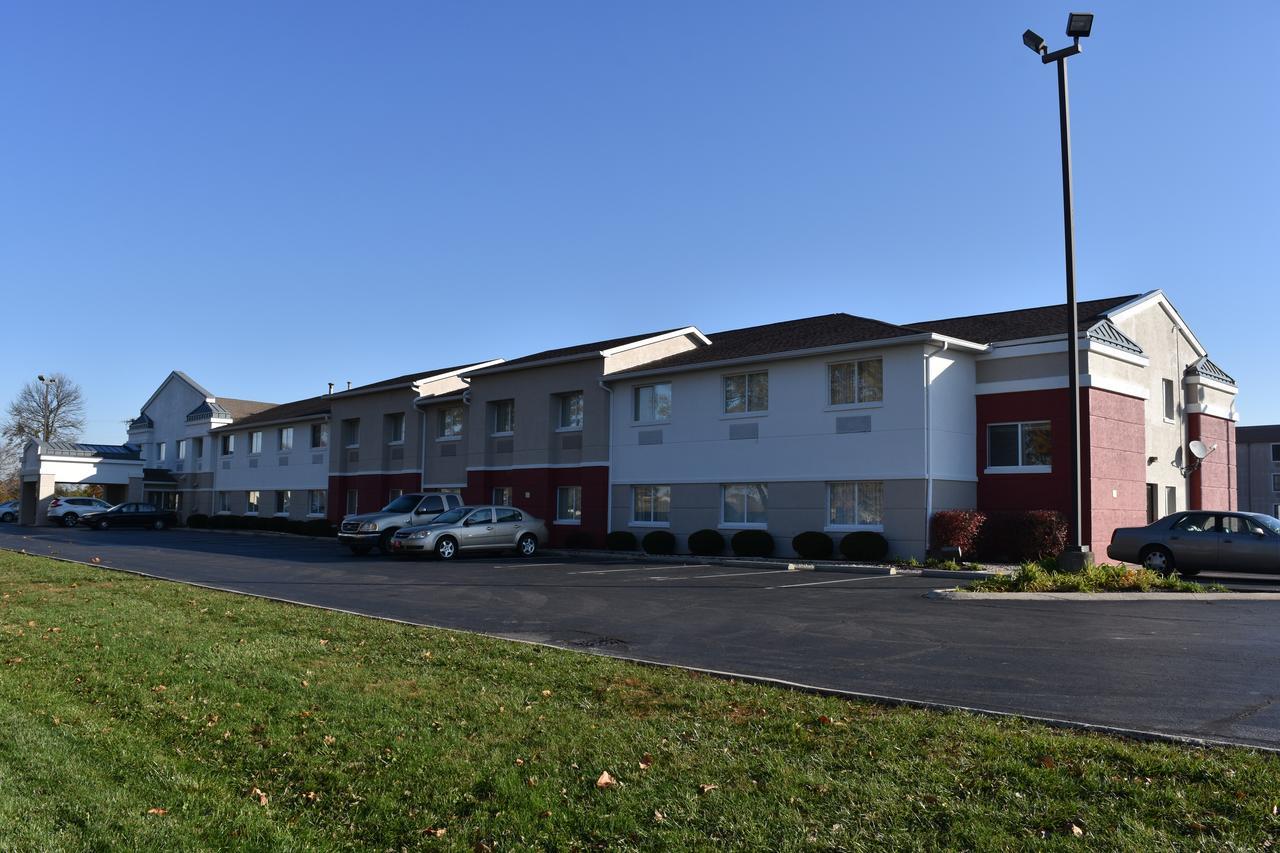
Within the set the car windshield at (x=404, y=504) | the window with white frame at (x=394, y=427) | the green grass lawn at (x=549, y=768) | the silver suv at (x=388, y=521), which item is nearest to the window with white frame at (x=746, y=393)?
the silver suv at (x=388, y=521)

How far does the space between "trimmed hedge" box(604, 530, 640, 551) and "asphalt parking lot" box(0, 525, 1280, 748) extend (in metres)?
6.63

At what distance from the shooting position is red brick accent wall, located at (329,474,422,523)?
39.0 m

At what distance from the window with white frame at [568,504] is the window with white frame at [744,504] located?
6.01 meters

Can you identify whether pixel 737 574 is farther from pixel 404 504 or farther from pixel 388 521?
pixel 404 504

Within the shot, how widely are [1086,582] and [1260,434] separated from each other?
6251 cm

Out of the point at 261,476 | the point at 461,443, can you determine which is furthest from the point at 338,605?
the point at 261,476

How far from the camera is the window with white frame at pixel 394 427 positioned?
40231 millimetres

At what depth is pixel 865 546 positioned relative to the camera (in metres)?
23.6

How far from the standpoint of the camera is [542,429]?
32719 millimetres

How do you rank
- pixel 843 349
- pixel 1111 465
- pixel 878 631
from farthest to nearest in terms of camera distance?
pixel 843 349 → pixel 1111 465 → pixel 878 631

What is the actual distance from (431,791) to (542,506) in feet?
87.8

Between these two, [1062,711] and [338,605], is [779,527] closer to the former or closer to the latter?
[338,605]

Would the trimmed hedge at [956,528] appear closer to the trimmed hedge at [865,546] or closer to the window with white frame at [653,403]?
the trimmed hedge at [865,546]

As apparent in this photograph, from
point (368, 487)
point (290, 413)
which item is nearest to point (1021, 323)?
point (368, 487)
